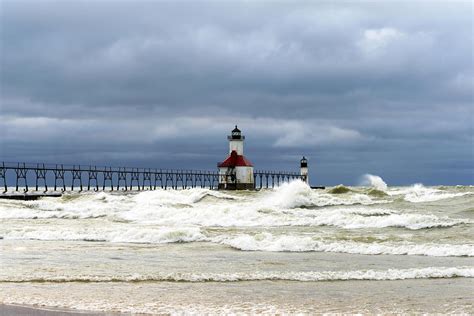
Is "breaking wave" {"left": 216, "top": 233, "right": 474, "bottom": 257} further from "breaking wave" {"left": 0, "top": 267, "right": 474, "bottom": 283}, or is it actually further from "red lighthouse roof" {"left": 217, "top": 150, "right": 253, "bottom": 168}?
"red lighthouse roof" {"left": 217, "top": 150, "right": 253, "bottom": 168}

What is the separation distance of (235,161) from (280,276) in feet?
163

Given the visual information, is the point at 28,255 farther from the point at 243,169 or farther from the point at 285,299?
the point at 243,169

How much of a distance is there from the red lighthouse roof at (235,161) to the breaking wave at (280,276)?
48991 mm

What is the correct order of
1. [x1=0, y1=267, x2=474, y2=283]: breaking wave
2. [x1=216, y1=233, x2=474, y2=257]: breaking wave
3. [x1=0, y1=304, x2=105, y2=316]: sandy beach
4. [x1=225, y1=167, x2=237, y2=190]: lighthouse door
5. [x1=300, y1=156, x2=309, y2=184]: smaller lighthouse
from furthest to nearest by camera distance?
[x1=300, y1=156, x2=309, y2=184]: smaller lighthouse → [x1=225, y1=167, x2=237, y2=190]: lighthouse door → [x1=216, y1=233, x2=474, y2=257]: breaking wave → [x1=0, y1=267, x2=474, y2=283]: breaking wave → [x1=0, y1=304, x2=105, y2=316]: sandy beach

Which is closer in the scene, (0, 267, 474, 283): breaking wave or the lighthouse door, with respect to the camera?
(0, 267, 474, 283): breaking wave

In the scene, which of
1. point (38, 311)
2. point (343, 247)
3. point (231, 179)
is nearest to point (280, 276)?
point (38, 311)

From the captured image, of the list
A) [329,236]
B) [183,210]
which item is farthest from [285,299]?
[183,210]

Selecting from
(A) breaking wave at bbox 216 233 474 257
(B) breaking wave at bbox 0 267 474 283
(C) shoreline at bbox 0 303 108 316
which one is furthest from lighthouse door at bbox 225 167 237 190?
(C) shoreline at bbox 0 303 108 316

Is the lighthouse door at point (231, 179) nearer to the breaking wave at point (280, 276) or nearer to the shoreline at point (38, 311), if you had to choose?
the breaking wave at point (280, 276)

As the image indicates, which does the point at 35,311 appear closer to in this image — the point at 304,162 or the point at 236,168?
the point at 236,168

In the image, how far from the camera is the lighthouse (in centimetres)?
5931

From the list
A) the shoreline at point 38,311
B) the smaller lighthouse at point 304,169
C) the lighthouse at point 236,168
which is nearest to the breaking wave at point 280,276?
the shoreline at point 38,311

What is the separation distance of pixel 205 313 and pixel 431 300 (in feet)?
10.3

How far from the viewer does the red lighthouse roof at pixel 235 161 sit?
59656mm
